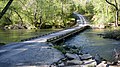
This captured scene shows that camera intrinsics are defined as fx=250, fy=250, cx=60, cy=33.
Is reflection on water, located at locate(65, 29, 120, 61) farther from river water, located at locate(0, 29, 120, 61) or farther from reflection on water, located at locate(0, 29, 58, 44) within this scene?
reflection on water, located at locate(0, 29, 58, 44)

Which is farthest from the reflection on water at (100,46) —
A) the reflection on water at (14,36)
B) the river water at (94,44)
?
the reflection on water at (14,36)

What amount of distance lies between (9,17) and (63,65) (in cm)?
6191

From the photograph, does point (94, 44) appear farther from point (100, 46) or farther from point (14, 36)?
point (14, 36)

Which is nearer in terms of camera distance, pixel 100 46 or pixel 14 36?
pixel 100 46

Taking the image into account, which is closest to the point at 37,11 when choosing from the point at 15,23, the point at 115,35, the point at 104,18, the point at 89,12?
the point at 15,23

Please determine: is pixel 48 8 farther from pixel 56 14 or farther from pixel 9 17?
pixel 9 17

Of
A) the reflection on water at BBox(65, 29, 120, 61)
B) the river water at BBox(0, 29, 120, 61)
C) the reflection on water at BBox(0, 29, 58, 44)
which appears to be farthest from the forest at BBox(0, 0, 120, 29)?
the reflection on water at BBox(65, 29, 120, 61)

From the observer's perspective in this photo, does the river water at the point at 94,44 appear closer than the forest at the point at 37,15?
Yes

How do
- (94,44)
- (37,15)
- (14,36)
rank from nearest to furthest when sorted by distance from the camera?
(94,44) < (14,36) < (37,15)

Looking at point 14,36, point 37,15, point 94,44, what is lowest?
point 94,44

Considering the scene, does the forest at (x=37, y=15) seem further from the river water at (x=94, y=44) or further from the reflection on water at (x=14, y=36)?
the river water at (x=94, y=44)

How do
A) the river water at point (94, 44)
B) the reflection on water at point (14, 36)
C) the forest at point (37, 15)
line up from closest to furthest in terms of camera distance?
the river water at point (94, 44) < the reflection on water at point (14, 36) < the forest at point (37, 15)

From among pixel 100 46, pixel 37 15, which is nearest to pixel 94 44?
pixel 100 46

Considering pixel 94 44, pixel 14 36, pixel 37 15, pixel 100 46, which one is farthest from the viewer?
pixel 37 15
